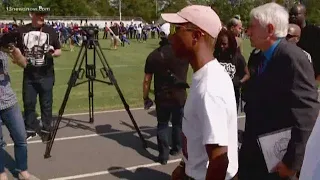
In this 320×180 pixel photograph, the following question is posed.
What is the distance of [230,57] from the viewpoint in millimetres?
6727

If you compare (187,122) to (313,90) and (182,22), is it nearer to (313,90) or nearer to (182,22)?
(182,22)

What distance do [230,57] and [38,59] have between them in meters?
3.14

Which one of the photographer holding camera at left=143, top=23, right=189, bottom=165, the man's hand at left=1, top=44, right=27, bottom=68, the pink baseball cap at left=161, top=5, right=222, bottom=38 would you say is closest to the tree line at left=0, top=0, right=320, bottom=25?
the photographer holding camera at left=143, top=23, right=189, bottom=165

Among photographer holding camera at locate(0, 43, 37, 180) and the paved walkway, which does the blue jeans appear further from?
the paved walkway

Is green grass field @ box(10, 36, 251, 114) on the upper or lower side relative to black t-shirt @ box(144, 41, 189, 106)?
lower

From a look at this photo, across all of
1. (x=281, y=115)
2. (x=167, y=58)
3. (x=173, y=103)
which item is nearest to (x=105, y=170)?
(x=173, y=103)

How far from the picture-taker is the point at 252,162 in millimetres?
3301

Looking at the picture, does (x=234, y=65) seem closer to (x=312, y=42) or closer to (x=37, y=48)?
(x=312, y=42)

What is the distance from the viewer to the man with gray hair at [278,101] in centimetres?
286

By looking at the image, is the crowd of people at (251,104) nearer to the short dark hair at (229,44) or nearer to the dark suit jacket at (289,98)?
the dark suit jacket at (289,98)

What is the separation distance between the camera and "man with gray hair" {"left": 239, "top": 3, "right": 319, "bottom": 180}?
2.86m

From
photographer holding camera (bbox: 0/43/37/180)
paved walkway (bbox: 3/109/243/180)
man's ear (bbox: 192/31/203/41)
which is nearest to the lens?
man's ear (bbox: 192/31/203/41)

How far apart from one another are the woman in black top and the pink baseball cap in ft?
12.9

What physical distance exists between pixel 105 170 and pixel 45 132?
1.99 metres
